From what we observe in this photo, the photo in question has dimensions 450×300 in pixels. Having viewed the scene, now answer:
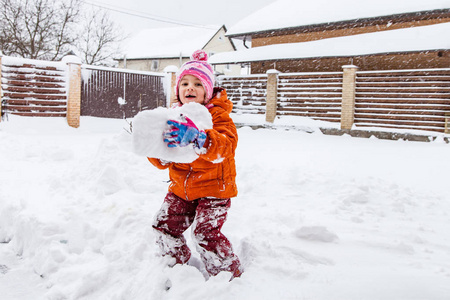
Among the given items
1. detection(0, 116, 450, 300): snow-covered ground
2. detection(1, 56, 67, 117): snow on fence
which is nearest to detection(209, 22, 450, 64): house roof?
detection(1, 56, 67, 117): snow on fence

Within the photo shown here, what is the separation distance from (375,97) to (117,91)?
8.41 meters

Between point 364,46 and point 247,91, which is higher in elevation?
point 364,46

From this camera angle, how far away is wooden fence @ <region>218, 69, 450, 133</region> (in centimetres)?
991

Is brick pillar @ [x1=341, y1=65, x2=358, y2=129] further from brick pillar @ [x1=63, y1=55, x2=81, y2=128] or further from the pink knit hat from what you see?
the pink knit hat

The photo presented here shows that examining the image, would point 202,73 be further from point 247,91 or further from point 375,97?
point 247,91

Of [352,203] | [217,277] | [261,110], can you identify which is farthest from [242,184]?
[261,110]

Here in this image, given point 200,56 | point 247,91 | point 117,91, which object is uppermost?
point 247,91

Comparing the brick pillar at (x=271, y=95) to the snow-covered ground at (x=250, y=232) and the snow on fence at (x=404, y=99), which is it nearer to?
the snow on fence at (x=404, y=99)

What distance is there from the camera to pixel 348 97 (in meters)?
11.0

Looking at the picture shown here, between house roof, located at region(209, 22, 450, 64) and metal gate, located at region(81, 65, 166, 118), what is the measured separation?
4.50 m

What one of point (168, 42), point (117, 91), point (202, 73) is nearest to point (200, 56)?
point (202, 73)

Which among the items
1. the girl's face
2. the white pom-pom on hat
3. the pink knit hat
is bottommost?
the girl's face

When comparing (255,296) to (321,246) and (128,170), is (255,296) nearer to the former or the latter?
(321,246)

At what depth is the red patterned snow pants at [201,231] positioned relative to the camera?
6.46ft
